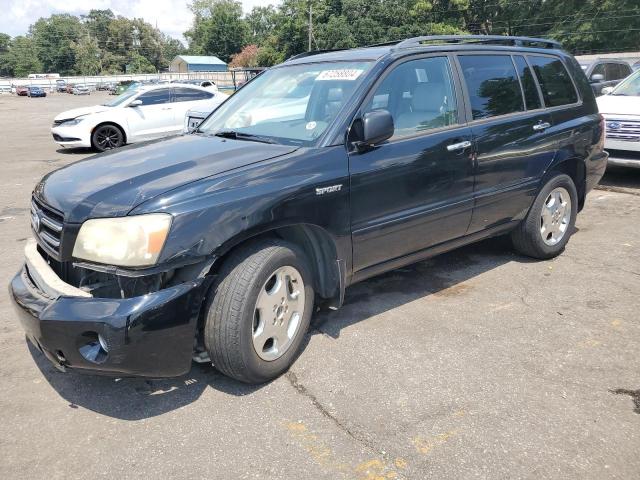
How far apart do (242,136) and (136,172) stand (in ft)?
2.86

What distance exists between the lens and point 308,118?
3598 millimetres

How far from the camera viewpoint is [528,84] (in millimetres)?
4664

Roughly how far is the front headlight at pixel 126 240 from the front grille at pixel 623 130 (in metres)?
7.21

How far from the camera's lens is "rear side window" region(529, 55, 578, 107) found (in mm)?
4805

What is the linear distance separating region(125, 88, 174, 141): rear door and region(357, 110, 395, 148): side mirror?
1022 centimetres

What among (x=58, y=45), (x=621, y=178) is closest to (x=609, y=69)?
(x=621, y=178)

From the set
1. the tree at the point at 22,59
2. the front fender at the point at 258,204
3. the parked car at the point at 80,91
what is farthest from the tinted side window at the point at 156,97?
the tree at the point at 22,59

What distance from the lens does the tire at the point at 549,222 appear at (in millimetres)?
4762

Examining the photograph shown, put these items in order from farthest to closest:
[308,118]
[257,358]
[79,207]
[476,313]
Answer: [476,313] < [308,118] < [257,358] < [79,207]

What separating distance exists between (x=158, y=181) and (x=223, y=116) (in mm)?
1551

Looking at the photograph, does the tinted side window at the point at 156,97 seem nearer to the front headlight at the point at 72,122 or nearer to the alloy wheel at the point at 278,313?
the front headlight at the point at 72,122

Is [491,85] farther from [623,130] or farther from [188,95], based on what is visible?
[188,95]

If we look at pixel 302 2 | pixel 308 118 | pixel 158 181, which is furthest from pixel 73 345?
pixel 302 2

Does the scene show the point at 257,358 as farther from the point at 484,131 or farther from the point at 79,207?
the point at 484,131
